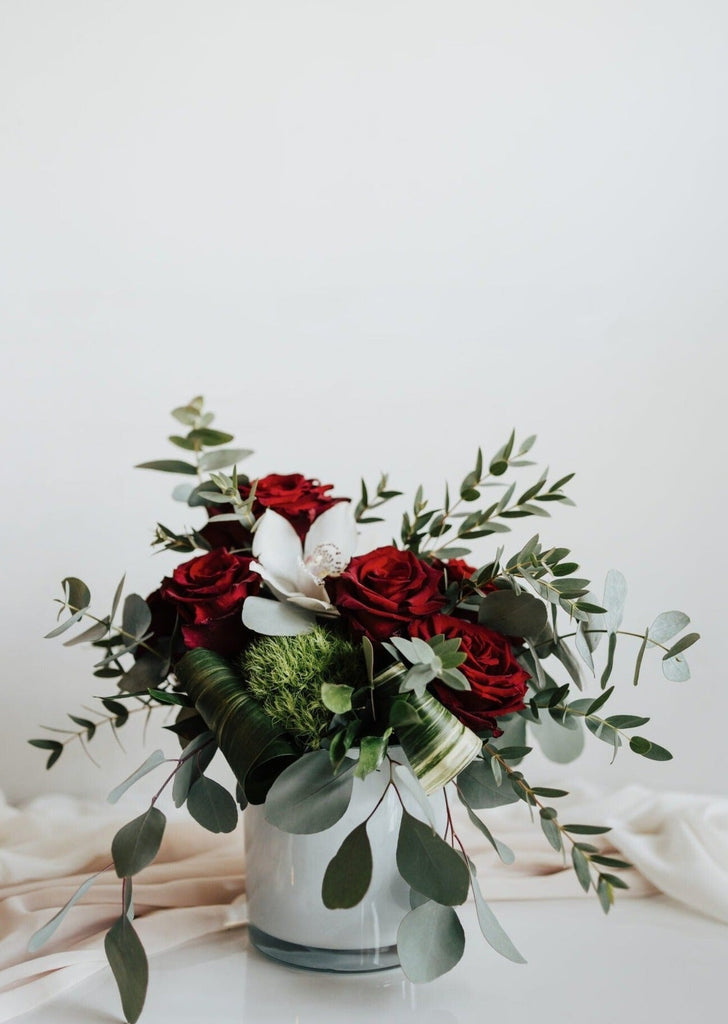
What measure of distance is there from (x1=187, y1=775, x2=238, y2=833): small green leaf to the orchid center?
188 mm

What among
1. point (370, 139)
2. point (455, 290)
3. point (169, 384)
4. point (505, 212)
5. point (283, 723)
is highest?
point (370, 139)

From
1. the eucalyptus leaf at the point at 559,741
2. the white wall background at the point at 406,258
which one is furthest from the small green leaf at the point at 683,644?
the white wall background at the point at 406,258

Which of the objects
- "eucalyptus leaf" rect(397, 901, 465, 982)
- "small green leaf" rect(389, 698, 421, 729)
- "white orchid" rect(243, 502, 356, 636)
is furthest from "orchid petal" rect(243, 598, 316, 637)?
"eucalyptus leaf" rect(397, 901, 465, 982)

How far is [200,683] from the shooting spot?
27.6 inches

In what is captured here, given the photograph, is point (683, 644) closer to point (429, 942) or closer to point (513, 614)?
point (513, 614)

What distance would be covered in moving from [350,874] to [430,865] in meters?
0.06

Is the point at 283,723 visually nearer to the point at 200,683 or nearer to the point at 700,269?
the point at 200,683

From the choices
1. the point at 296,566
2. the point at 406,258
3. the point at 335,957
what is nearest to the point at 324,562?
the point at 296,566

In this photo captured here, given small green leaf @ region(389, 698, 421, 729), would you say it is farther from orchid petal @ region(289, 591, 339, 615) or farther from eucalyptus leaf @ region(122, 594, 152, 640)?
eucalyptus leaf @ region(122, 594, 152, 640)

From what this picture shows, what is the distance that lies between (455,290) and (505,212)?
0.46ft

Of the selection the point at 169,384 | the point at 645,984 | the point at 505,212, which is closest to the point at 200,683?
the point at 645,984

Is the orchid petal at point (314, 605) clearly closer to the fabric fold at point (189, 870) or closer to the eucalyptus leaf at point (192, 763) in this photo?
the eucalyptus leaf at point (192, 763)

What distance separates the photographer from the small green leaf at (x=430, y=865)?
1.96 feet

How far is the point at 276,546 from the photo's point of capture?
766mm
